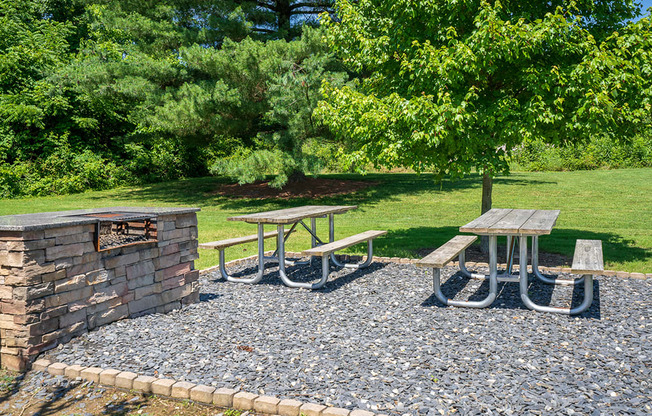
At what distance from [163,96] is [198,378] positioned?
1291 cm

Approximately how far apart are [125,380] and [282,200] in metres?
13.1

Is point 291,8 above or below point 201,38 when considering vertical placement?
above

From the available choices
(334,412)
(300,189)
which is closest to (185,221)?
(334,412)

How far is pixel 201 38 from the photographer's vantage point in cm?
1539

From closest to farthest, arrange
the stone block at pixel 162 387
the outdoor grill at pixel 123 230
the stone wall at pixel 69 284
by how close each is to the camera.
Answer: the stone block at pixel 162 387, the stone wall at pixel 69 284, the outdoor grill at pixel 123 230

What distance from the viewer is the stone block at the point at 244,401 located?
306 cm

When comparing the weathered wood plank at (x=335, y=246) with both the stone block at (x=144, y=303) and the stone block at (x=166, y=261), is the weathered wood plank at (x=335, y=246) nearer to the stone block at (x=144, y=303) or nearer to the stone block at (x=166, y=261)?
the stone block at (x=166, y=261)

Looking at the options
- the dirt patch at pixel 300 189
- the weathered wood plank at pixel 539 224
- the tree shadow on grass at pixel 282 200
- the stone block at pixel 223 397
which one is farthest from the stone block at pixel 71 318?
the dirt patch at pixel 300 189

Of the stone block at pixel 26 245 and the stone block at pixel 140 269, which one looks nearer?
the stone block at pixel 26 245

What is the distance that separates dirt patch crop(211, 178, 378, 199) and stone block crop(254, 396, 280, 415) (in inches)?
534

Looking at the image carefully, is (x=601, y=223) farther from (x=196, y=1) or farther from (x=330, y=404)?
(x=196, y=1)

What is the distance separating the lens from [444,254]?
5.20 m

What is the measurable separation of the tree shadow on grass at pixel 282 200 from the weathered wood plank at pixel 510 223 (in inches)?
358

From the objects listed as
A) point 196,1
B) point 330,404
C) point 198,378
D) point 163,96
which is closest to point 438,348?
point 330,404
